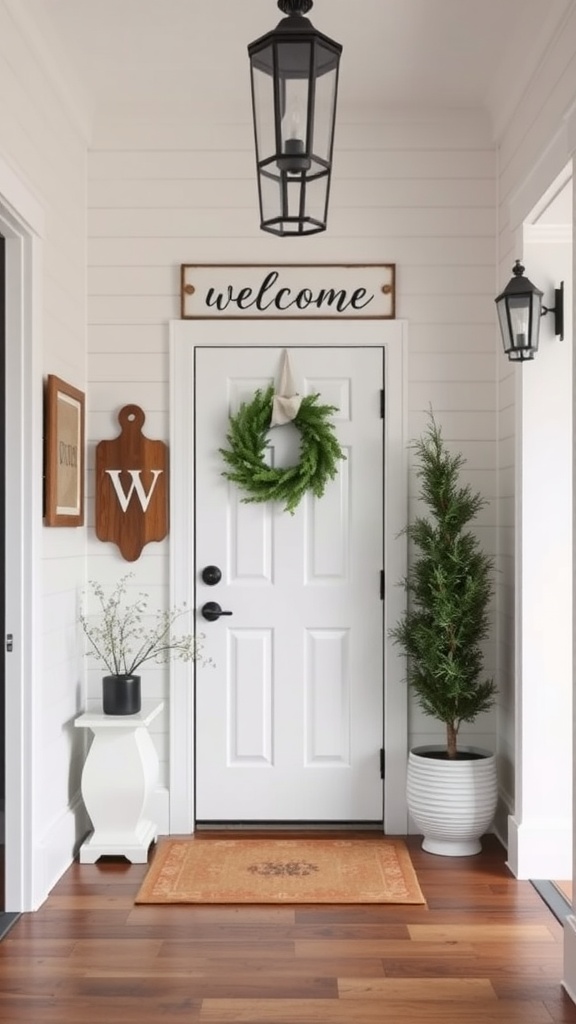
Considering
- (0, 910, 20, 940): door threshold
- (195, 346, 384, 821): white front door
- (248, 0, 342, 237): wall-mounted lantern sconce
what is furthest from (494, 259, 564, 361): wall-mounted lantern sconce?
(0, 910, 20, 940): door threshold

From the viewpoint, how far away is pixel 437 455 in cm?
431

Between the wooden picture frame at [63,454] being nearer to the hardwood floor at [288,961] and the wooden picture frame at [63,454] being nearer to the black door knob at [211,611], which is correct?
the black door knob at [211,611]

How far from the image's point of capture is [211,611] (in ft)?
15.2

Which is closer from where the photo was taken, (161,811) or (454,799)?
(454,799)

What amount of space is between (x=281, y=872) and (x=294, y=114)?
8.96ft

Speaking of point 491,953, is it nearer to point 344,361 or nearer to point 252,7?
point 344,361

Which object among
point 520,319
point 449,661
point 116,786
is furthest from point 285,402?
point 116,786

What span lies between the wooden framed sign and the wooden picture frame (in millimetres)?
655

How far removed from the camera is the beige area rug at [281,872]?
12.3 ft

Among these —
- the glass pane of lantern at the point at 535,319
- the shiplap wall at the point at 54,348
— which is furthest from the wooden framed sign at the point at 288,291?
the glass pane of lantern at the point at 535,319

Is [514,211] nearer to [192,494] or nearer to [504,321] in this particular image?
[504,321]

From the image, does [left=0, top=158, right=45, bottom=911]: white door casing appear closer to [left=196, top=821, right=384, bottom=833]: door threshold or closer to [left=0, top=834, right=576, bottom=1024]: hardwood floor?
[left=0, top=834, right=576, bottom=1024]: hardwood floor

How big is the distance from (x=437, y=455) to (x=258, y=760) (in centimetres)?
149

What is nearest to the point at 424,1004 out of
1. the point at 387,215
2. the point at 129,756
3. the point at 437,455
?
the point at 129,756
